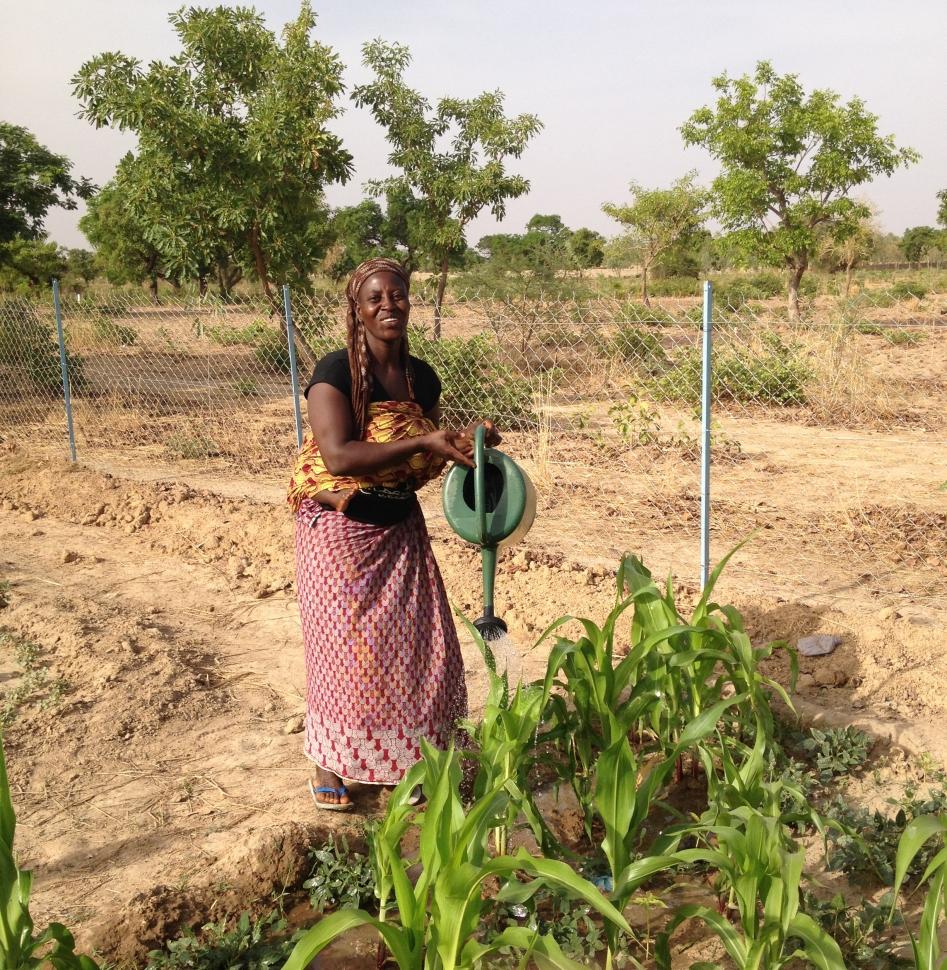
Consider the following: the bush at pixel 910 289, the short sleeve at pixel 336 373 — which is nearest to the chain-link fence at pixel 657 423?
the short sleeve at pixel 336 373

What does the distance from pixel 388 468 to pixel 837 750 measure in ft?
5.70

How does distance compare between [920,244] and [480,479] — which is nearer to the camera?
[480,479]

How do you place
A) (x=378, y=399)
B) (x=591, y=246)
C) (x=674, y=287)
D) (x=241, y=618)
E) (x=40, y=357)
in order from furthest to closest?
(x=591, y=246) < (x=674, y=287) < (x=40, y=357) < (x=241, y=618) < (x=378, y=399)

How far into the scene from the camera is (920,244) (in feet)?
139

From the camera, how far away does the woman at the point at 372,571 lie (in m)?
2.60

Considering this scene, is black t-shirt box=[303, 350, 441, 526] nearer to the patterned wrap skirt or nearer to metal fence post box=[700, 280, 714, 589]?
the patterned wrap skirt

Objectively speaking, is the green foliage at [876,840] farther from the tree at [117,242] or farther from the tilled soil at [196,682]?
the tree at [117,242]

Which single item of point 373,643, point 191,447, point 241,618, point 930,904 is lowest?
point 241,618

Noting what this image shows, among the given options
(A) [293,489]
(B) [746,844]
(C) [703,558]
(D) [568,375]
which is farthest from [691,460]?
(B) [746,844]

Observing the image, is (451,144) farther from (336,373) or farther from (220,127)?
(336,373)

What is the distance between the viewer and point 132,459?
8414mm

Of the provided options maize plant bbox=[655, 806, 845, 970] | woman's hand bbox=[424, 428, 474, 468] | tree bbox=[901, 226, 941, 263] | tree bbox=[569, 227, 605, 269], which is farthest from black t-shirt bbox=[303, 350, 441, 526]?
tree bbox=[901, 226, 941, 263]

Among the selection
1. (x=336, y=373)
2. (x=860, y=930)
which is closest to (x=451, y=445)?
(x=336, y=373)

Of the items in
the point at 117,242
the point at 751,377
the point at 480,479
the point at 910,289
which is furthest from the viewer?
the point at 117,242
